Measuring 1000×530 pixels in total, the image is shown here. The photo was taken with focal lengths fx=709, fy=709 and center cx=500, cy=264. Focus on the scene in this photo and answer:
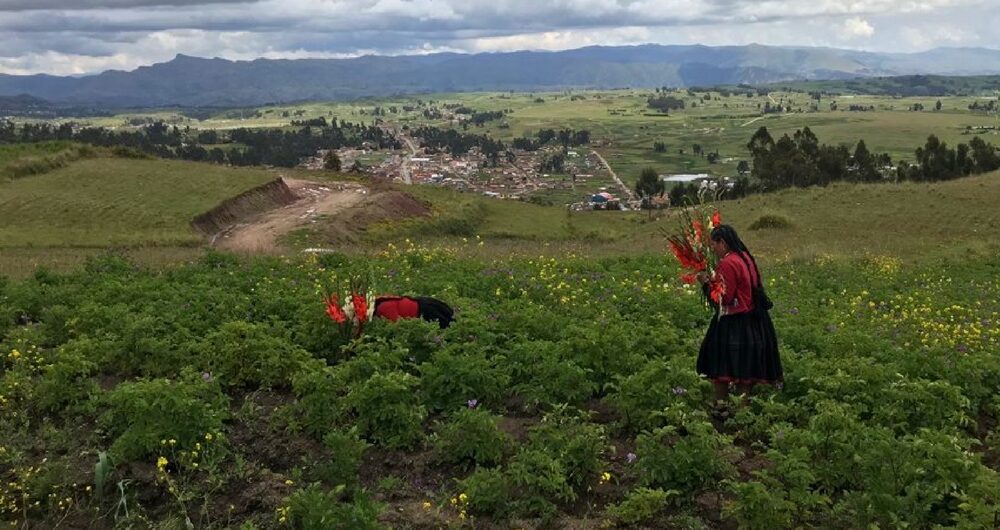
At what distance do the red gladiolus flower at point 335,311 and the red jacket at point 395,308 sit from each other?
636 mm

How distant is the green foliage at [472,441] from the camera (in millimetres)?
7387

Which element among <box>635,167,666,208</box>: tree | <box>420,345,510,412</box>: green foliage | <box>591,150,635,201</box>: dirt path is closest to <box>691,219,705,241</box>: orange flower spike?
<box>420,345,510,412</box>: green foliage

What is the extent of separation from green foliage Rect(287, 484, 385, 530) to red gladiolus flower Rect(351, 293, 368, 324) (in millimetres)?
4074

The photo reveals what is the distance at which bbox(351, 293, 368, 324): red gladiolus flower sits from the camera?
1014 centimetres

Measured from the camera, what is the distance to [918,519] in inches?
232

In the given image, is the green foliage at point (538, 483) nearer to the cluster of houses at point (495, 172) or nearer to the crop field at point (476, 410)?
the crop field at point (476, 410)

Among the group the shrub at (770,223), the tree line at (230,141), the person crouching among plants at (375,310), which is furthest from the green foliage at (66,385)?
the tree line at (230,141)

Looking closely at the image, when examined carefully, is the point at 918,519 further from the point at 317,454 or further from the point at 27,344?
the point at 27,344

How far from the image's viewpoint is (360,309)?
1015cm

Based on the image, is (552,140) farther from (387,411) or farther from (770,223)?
(387,411)

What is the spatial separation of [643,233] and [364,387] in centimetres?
3355

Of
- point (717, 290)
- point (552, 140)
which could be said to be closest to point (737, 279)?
point (717, 290)

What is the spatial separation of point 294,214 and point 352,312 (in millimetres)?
29332

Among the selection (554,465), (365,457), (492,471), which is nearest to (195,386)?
(365,457)
